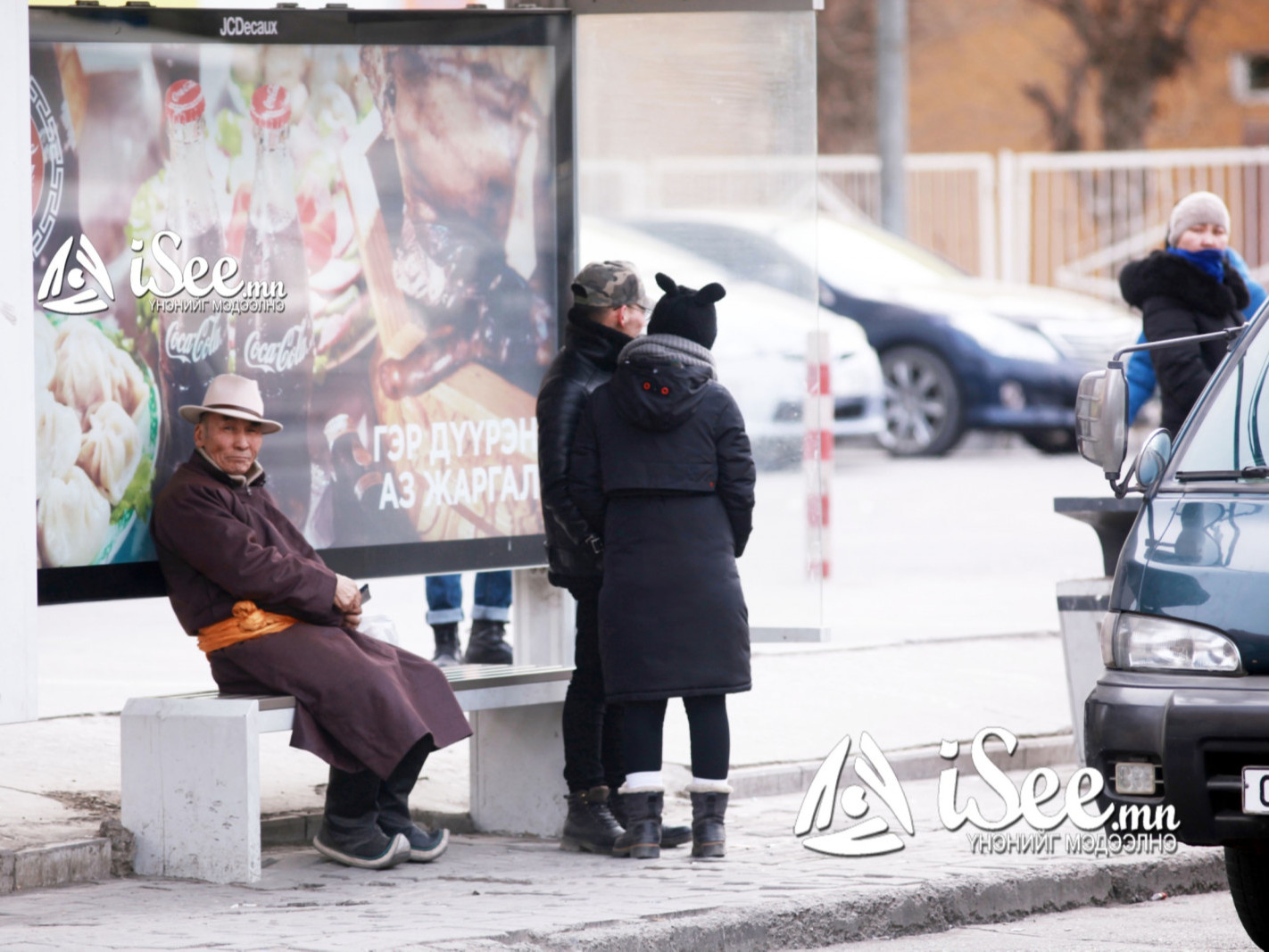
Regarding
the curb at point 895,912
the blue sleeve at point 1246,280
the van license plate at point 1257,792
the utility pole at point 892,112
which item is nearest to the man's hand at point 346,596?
the curb at point 895,912

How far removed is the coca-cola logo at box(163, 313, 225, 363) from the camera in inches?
263

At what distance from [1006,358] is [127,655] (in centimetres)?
1065

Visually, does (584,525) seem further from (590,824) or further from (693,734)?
(590,824)

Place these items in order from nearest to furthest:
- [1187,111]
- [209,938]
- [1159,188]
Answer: [209,938], [1159,188], [1187,111]

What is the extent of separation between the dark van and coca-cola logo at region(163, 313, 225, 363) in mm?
2924

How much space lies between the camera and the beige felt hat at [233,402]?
20.9 ft

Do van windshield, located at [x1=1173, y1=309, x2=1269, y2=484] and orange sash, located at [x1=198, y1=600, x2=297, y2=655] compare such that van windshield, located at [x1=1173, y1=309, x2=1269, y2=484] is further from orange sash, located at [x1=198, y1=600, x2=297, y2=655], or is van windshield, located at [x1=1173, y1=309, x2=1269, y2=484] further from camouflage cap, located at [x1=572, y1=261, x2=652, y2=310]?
orange sash, located at [x1=198, y1=600, x2=297, y2=655]

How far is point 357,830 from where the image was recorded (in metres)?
6.34

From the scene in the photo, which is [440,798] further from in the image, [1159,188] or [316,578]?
[1159,188]

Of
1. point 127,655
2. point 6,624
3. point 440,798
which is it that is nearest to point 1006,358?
point 127,655

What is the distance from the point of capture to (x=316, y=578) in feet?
20.7

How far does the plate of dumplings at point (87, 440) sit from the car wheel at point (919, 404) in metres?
12.8

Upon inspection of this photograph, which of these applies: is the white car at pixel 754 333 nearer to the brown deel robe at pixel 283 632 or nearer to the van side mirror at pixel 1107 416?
the van side mirror at pixel 1107 416

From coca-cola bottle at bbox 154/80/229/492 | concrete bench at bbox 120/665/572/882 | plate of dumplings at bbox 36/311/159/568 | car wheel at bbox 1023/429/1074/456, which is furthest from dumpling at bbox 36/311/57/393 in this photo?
car wheel at bbox 1023/429/1074/456
